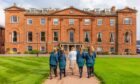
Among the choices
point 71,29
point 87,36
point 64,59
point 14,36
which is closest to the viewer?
point 64,59

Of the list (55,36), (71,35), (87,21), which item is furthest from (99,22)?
(55,36)

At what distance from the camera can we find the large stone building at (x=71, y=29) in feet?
247

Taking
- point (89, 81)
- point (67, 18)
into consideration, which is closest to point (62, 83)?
point (89, 81)

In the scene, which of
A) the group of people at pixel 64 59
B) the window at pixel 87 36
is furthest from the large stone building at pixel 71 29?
the group of people at pixel 64 59

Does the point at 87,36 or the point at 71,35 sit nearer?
the point at 71,35

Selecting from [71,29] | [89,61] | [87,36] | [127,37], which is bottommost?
[89,61]

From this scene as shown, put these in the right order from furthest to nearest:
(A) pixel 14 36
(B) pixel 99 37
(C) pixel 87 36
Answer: (B) pixel 99 37
(C) pixel 87 36
(A) pixel 14 36

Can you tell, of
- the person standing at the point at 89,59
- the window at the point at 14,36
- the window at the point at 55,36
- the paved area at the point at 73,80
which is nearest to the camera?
the paved area at the point at 73,80

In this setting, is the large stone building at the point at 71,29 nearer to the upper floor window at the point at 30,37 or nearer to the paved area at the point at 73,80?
the upper floor window at the point at 30,37

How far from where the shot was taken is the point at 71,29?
75.8 meters

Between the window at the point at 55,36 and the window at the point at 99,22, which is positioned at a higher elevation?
the window at the point at 99,22

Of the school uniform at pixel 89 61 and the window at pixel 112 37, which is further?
the window at pixel 112 37

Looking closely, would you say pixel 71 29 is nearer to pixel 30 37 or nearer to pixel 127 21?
pixel 30 37

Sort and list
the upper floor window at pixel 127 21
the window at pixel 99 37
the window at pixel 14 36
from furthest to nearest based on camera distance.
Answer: the window at pixel 99 37 < the upper floor window at pixel 127 21 < the window at pixel 14 36
